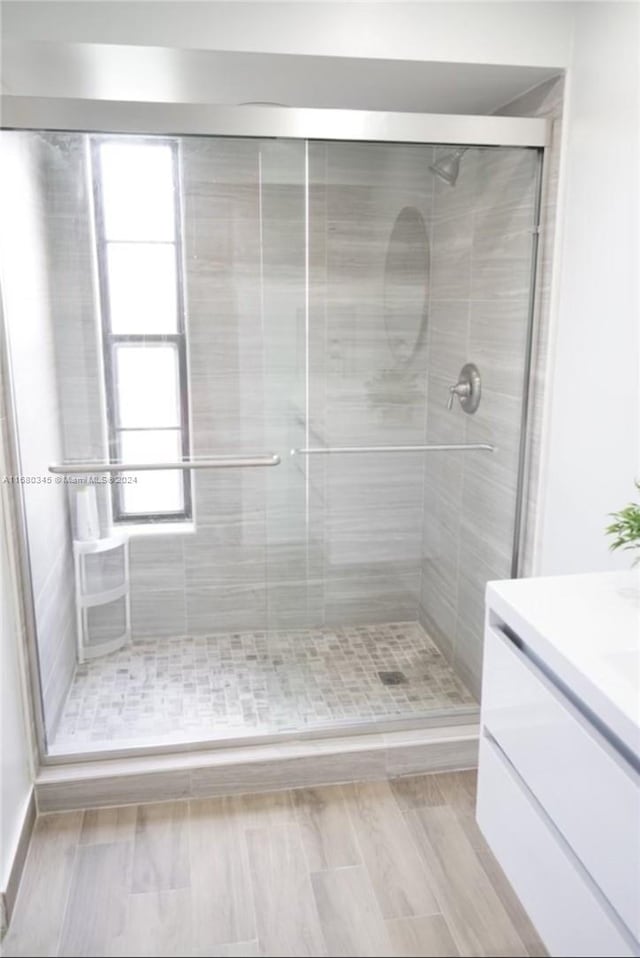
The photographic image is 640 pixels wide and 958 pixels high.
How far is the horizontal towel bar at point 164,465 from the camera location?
210cm

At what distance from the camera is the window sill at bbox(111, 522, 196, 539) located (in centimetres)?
234

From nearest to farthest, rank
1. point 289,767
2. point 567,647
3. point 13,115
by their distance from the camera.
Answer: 1. point 567,647
2. point 13,115
3. point 289,767

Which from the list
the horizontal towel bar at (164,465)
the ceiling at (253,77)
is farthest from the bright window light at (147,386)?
the ceiling at (253,77)

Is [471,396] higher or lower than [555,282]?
lower

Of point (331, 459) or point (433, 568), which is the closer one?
point (331, 459)

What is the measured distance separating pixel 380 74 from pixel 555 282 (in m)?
0.74

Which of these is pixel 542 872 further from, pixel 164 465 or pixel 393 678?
pixel 164 465

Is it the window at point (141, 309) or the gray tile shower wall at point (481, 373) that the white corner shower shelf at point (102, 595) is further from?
the gray tile shower wall at point (481, 373)

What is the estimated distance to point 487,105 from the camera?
2301 mm

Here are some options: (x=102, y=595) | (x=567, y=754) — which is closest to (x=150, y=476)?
(x=102, y=595)

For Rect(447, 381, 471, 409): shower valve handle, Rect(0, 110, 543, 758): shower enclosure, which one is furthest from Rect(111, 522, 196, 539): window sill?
Rect(447, 381, 471, 409): shower valve handle

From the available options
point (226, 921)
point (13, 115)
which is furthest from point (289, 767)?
point (13, 115)

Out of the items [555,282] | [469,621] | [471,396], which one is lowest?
[469,621]

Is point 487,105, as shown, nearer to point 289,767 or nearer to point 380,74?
point 380,74
